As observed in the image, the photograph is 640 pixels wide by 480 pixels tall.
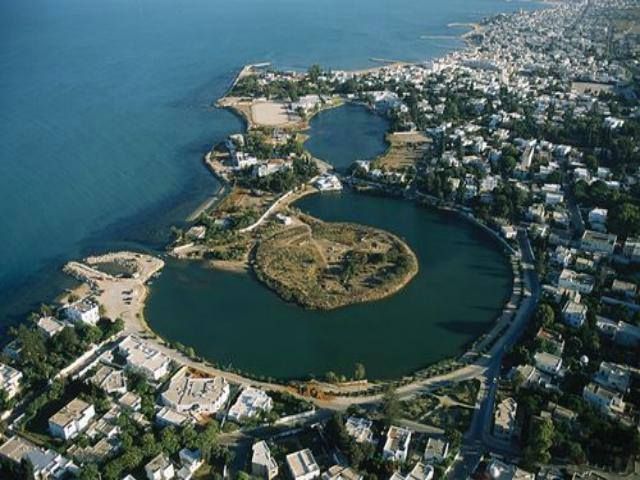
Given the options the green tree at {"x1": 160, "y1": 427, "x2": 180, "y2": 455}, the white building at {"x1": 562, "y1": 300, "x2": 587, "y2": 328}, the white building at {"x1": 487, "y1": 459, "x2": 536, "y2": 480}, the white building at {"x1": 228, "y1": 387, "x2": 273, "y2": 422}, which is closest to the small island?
the white building at {"x1": 228, "y1": 387, "x2": 273, "y2": 422}

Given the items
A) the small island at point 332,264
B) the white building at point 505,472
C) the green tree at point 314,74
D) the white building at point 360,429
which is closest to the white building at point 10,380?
the small island at point 332,264

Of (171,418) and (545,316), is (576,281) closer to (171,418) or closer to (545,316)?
(545,316)

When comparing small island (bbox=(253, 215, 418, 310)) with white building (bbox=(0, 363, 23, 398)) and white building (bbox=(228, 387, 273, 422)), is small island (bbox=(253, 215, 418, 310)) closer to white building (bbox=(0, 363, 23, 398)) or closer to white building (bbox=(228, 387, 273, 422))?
white building (bbox=(228, 387, 273, 422))

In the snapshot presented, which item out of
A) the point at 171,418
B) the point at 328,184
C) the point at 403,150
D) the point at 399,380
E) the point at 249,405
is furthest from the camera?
the point at 403,150

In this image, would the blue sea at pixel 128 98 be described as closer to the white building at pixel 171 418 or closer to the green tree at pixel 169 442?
the white building at pixel 171 418

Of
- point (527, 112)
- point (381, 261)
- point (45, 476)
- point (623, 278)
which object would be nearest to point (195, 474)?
point (45, 476)

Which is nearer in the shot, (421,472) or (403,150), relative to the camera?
(421,472)

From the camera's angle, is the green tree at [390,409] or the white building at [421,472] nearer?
the white building at [421,472]

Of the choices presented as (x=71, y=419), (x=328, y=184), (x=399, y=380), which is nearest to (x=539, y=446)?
(x=399, y=380)
